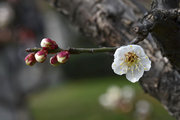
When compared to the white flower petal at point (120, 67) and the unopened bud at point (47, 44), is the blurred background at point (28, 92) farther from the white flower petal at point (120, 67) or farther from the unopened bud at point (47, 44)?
the unopened bud at point (47, 44)

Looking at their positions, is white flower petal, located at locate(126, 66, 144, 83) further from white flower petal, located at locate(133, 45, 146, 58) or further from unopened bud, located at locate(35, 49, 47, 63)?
unopened bud, located at locate(35, 49, 47, 63)

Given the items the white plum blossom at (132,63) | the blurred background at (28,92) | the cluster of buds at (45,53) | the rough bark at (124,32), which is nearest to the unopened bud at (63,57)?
the cluster of buds at (45,53)

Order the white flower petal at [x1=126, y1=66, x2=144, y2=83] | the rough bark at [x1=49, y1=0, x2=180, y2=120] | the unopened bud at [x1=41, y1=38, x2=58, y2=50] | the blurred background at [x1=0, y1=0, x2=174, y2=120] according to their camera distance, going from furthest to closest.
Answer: the blurred background at [x1=0, y1=0, x2=174, y2=120]
the rough bark at [x1=49, y1=0, x2=180, y2=120]
the white flower petal at [x1=126, y1=66, x2=144, y2=83]
the unopened bud at [x1=41, y1=38, x2=58, y2=50]

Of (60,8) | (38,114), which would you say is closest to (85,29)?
(60,8)

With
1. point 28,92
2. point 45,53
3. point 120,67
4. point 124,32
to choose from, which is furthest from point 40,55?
point 28,92

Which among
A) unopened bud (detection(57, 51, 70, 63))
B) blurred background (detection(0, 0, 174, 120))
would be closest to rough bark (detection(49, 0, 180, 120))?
unopened bud (detection(57, 51, 70, 63))

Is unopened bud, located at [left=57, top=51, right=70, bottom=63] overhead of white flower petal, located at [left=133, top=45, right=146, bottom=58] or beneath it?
overhead

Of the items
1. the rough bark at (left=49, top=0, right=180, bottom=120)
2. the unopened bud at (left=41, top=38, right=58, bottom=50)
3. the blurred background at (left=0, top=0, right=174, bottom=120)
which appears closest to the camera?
the unopened bud at (left=41, top=38, right=58, bottom=50)
